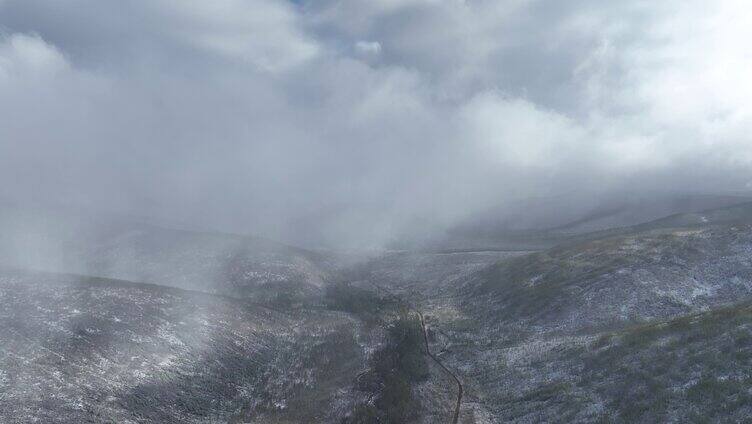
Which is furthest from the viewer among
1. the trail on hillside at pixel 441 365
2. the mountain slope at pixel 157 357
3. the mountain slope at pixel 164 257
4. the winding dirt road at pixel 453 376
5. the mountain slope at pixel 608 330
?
the mountain slope at pixel 164 257

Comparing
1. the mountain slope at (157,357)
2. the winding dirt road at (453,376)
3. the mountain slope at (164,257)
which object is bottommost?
the winding dirt road at (453,376)

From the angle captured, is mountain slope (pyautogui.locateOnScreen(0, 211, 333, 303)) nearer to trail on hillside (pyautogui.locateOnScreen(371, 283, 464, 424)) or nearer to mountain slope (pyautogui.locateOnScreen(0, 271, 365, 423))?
trail on hillside (pyautogui.locateOnScreen(371, 283, 464, 424))

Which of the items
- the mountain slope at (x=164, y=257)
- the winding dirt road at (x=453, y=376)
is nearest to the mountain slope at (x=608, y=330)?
the winding dirt road at (x=453, y=376)

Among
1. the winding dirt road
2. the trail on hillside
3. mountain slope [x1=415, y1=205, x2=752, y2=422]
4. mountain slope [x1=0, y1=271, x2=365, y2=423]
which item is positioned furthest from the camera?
the trail on hillside

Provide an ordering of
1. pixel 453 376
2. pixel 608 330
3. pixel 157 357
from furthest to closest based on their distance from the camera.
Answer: pixel 608 330 < pixel 453 376 < pixel 157 357

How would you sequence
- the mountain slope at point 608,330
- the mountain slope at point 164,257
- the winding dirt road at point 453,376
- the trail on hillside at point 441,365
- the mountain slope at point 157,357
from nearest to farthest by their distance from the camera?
1. the mountain slope at point 608,330
2. the mountain slope at point 157,357
3. the winding dirt road at point 453,376
4. the trail on hillside at point 441,365
5. the mountain slope at point 164,257

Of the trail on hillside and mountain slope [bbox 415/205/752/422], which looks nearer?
mountain slope [bbox 415/205/752/422]

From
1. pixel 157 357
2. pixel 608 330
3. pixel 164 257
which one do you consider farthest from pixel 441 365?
pixel 164 257

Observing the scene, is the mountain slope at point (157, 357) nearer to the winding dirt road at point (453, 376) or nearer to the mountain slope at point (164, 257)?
the winding dirt road at point (453, 376)

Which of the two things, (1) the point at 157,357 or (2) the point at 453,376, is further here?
(2) the point at 453,376

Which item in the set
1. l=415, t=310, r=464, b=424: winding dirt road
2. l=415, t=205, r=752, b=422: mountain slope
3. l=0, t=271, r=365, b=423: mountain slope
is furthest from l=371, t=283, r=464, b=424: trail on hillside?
l=0, t=271, r=365, b=423: mountain slope

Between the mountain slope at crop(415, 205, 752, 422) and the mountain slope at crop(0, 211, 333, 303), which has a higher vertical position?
the mountain slope at crop(0, 211, 333, 303)

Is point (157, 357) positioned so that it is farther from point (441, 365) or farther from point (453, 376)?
point (453, 376)

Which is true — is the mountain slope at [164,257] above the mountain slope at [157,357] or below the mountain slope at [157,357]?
above
